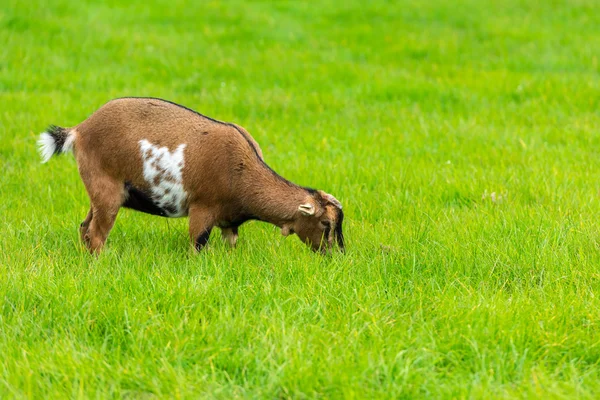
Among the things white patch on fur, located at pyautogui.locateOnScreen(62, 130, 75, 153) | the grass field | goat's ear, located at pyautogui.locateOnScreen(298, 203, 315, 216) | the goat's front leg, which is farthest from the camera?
white patch on fur, located at pyautogui.locateOnScreen(62, 130, 75, 153)

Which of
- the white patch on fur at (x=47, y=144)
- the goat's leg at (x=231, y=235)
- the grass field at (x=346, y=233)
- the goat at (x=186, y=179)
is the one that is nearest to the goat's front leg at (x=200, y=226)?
the goat at (x=186, y=179)

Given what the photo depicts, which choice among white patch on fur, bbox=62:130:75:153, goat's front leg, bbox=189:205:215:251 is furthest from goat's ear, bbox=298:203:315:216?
white patch on fur, bbox=62:130:75:153

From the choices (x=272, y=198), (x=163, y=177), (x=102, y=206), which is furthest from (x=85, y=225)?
(x=272, y=198)

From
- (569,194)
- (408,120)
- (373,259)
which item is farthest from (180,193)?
(408,120)

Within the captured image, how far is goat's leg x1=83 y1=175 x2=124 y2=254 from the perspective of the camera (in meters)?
5.79

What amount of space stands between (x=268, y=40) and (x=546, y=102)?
16.4 feet

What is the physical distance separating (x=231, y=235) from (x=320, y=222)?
2.60 feet

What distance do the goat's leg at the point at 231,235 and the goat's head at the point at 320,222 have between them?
50 cm

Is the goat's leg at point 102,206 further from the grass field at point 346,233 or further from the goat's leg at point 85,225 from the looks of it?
the goat's leg at point 85,225

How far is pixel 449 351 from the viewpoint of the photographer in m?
4.29

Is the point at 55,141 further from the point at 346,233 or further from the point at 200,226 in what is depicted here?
the point at 346,233

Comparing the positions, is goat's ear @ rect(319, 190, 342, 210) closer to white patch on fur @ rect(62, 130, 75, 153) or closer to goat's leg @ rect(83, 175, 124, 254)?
goat's leg @ rect(83, 175, 124, 254)

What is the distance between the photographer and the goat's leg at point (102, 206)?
5785mm

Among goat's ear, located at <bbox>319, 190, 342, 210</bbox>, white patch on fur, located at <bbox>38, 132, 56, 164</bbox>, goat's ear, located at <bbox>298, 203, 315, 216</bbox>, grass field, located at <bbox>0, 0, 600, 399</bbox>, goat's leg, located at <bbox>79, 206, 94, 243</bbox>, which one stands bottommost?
goat's leg, located at <bbox>79, 206, 94, 243</bbox>
